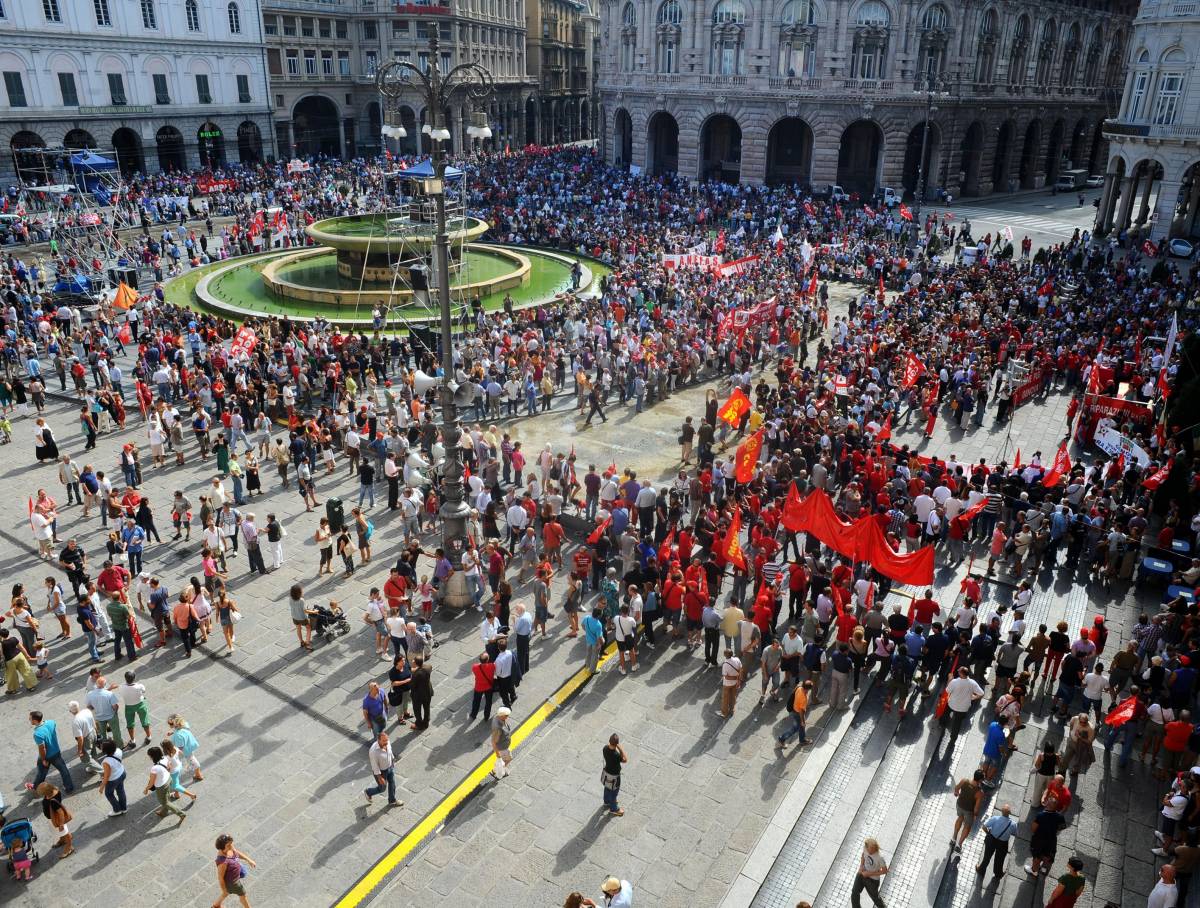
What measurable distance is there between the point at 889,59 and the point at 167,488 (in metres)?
53.5

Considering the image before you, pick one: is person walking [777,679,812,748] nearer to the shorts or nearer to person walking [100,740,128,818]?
person walking [100,740,128,818]

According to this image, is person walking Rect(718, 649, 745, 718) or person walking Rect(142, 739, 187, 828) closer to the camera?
person walking Rect(142, 739, 187, 828)

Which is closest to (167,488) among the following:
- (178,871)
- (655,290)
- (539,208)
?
(178,871)

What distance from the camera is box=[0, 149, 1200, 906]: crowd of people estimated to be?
44.7 ft

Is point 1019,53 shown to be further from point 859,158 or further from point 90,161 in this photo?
point 90,161

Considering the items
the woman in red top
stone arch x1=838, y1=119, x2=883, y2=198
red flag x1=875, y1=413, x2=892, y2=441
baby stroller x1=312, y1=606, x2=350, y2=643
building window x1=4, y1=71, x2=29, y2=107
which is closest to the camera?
the woman in red top

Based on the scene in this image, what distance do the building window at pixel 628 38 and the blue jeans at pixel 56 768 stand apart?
2524 inches

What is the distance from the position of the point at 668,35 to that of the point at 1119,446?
53.4m

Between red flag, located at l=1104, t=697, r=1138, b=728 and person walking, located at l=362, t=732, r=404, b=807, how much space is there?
32.7 feet

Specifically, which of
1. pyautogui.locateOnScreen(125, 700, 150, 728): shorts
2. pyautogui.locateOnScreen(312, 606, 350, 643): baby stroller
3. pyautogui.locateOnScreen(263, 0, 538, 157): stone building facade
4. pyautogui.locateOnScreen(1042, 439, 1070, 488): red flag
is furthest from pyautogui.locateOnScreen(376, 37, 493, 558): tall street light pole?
pyautogui.locateOnScreen(263, 0, 538, 157): stone building facade

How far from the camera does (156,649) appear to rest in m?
15.3

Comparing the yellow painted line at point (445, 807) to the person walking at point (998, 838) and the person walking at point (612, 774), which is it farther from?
the person walking at point (998, 838)

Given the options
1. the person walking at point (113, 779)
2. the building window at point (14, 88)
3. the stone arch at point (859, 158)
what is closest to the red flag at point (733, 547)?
the person walking at point (113, 779)

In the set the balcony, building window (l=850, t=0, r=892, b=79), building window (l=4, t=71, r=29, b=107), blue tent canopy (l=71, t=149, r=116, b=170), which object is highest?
building window (l=850, t=0, r=892, b=79)
